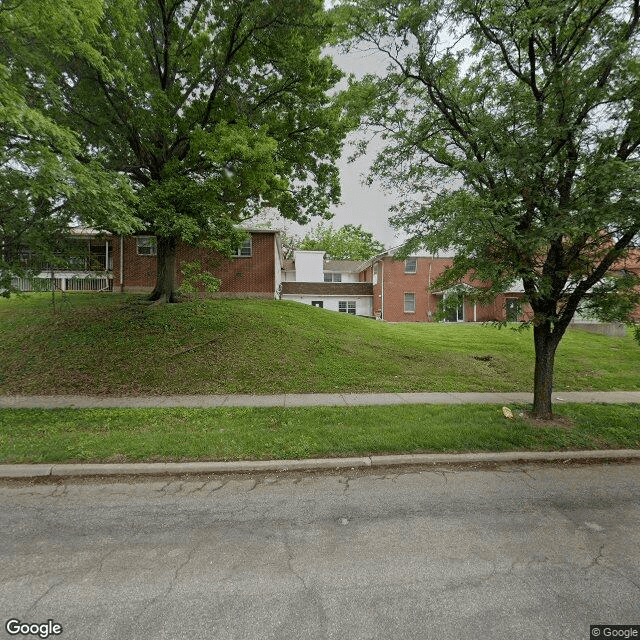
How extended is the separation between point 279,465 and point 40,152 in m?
6.20

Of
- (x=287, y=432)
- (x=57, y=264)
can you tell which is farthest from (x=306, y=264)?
(x=287, y=432)

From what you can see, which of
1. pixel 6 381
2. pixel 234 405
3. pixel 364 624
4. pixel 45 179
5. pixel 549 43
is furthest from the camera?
pixel 6 381

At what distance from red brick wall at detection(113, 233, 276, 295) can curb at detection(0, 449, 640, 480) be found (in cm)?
1602

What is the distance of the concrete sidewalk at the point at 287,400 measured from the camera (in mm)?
7500

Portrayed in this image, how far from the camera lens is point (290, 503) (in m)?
3.94

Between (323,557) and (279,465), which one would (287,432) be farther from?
(323,557)

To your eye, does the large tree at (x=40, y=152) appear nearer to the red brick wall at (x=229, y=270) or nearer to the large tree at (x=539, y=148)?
the large tree at (x=539, y=148)

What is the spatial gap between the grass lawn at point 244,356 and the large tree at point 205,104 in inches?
127

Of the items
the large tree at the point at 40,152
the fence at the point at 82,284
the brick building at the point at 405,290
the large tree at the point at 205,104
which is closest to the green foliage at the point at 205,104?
the large tree at the point at 205,104

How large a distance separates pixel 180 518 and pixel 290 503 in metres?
1.19

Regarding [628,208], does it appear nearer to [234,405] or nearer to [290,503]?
[290,503]

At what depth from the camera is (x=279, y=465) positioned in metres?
4.76

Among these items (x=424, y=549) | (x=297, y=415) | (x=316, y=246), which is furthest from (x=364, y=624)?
(x=316, y=246)

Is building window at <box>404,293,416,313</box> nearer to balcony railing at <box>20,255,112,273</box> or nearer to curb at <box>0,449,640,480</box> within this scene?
balcony railing at <box>20,255,112,273</box>
